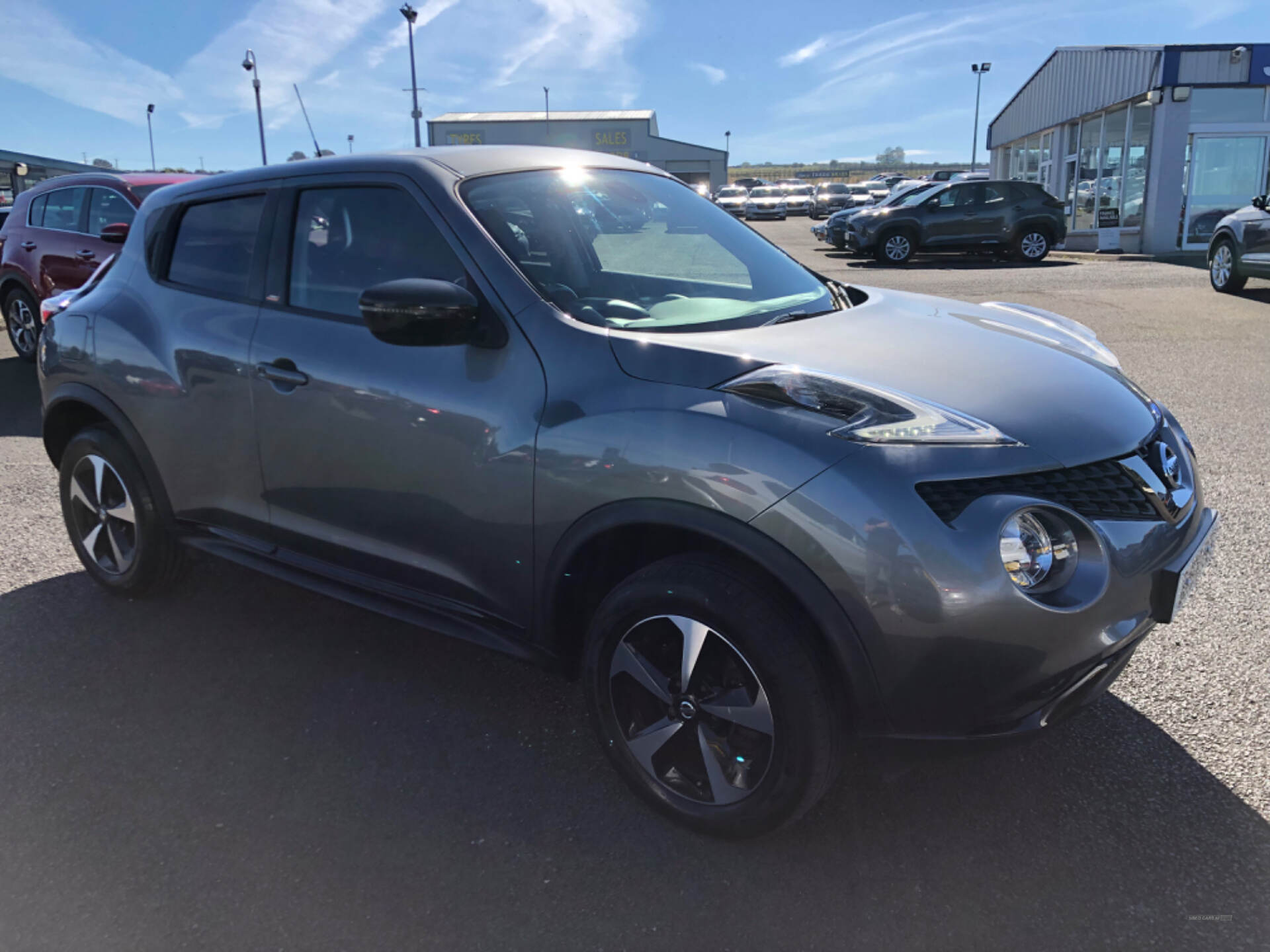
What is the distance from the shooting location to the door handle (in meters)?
3.08

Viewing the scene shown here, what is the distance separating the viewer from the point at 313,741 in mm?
3002

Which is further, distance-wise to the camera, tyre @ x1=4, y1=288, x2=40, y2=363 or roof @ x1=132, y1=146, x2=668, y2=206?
tyre @ x1=4, y1=288, x2=40, y2=363

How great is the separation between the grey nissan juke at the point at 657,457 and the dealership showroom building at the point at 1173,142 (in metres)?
21.5

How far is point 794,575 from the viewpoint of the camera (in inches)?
85.6

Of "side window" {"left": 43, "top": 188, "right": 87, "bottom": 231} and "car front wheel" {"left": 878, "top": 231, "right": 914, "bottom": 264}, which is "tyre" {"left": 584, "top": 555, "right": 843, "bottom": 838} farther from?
"car front wheel" {"left": 878, "top": 231, "right": 914, "bottom": 264}

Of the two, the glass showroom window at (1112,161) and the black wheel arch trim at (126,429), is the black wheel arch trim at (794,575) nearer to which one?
the black wheel arch trim at (126,429)

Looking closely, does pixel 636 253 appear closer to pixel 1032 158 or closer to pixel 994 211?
pixel 994 211

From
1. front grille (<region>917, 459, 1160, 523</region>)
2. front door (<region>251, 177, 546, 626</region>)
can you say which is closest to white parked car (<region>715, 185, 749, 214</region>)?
front door (<region>251, 177, 546, 626</region>)

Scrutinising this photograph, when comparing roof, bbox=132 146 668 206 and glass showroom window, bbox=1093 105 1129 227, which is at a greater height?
glass showroom window, bbox=1093 105 1129 227

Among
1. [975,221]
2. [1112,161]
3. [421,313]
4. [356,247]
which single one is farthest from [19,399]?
[1112,161]

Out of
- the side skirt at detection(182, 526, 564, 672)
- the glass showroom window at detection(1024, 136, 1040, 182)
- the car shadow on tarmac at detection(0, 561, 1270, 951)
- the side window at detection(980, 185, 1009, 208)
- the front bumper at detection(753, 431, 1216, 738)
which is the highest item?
Answer: the glass showroom window at detection(1024, 136, 1040, 182)

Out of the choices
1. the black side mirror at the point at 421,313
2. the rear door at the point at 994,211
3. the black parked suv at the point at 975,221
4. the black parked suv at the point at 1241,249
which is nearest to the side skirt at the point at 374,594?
the black side mirror at the point at 421,313

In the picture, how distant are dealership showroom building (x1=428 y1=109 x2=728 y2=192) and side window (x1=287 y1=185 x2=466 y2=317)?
61690 millimetres

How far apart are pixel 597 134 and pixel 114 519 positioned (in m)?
65.4
